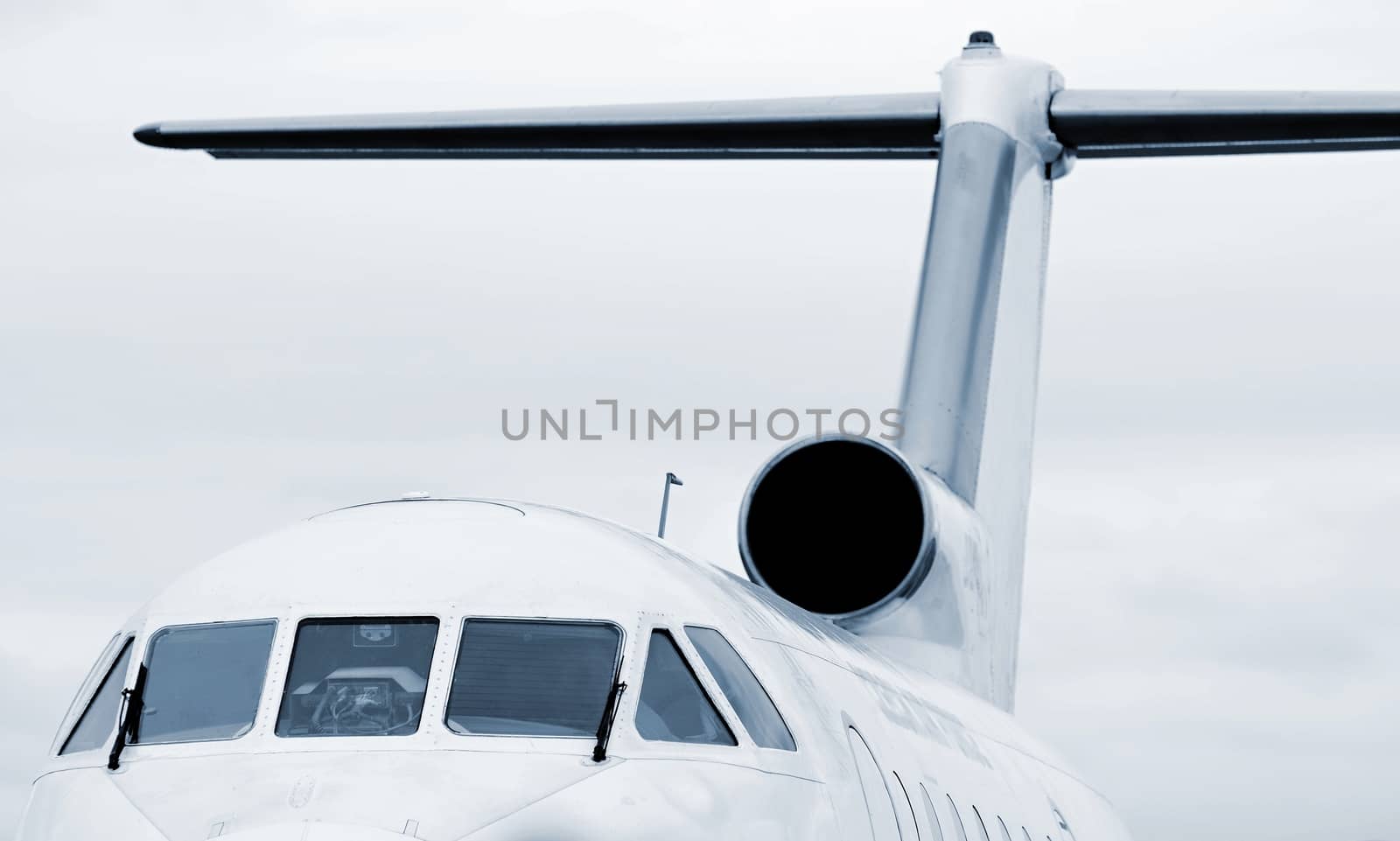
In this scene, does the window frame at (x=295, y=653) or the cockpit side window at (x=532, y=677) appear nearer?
the window frame at (x=295, y=653)

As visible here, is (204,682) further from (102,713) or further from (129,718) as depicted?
(102,713)

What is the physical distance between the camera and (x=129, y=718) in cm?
733

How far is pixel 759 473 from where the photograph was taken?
46.6 feet

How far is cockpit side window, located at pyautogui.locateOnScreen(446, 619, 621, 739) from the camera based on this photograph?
22.9 feet

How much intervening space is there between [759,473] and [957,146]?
4.57 metres

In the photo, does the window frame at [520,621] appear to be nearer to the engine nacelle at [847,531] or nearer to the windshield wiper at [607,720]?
the windshield wiper at [607,720]

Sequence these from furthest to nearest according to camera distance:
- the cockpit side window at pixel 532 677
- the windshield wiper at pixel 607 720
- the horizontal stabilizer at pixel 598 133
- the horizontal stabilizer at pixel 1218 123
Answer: the horizontal stabilizer at pixel 598 133, the horizontal stabilizer at pixel 1218 123, the cockpit side window at pixel 532 677, the windshield wiper at pixel 607 720

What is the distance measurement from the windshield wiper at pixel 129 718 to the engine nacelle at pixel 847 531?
7152 mm

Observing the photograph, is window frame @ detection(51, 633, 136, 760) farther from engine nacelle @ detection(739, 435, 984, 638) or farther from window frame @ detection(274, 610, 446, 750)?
engine nacelle @ detection(739, 435, 984, 638)

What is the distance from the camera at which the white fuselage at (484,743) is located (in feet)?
21.2

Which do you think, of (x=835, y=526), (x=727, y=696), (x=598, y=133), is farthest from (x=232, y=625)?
(x=598, y=133)

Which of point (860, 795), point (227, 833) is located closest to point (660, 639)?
point (860, 795)

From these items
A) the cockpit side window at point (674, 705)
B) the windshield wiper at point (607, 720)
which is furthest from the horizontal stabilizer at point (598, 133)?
the windshield wiper at point (607, 720)

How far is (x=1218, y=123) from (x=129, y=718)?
11.4 meters
